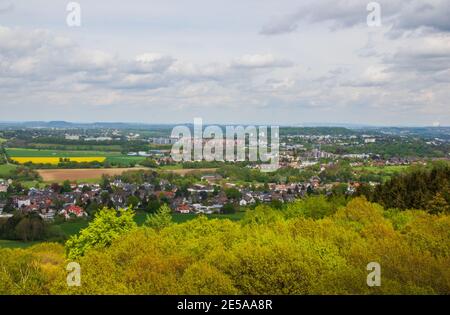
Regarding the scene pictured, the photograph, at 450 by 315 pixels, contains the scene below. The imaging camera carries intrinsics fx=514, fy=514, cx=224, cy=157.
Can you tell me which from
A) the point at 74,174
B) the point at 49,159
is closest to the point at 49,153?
the point at 49,159

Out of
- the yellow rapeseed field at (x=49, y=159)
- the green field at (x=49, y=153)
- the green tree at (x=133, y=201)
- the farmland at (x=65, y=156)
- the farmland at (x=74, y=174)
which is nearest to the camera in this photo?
the green tree at (x=133, y=201)

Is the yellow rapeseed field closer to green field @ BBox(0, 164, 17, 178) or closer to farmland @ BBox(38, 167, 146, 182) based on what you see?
green field @ BBox(0, 164, 17, 178)

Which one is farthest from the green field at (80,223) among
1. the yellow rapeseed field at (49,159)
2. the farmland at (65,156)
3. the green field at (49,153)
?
the green field at (49,153)

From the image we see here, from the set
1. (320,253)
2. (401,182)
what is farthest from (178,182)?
(320,253)

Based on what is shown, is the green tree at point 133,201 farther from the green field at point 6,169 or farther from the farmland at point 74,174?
the green field at point 6,169

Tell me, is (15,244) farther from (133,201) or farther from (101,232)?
(101,232)
